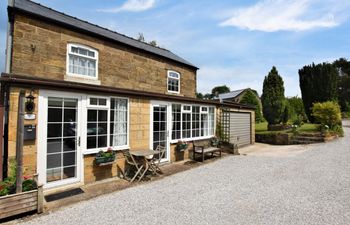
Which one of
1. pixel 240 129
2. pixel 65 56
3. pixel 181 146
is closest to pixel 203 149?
pixel 181 146

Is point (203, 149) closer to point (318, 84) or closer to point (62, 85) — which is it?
point (62, 85)

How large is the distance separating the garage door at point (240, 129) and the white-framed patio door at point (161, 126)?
5.68 m

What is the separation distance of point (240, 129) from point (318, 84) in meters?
14.2

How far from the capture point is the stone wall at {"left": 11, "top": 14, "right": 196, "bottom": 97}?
24.4 ft

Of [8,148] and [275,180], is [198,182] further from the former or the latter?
[8,148]

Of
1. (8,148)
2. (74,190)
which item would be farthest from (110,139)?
(8,148)

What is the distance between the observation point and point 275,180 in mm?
6348

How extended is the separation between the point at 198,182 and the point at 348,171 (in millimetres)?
5728

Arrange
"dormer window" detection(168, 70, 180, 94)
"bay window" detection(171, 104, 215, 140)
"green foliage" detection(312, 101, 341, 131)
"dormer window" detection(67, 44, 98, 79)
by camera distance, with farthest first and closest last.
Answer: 1. "green foliage" detection(312, 101, 341, 131)
2. "dormer window" detection(168, 70, 180, 94)
3. "bay window" detection(171, 104, 215, 140)
4. "dormer window" detection(67, 44, 98, 79)

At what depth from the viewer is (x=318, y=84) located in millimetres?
21406

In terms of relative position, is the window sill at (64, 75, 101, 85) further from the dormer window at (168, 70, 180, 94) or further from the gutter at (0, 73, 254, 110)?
the dormer window at (168, 70, 180, 94)

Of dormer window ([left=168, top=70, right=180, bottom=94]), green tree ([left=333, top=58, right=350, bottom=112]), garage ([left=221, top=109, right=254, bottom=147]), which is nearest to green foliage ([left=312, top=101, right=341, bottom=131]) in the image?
garage ([left=221, top=109, right=254, bottom=147])

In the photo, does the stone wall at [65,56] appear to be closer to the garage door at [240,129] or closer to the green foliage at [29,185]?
the garage door at [240,129]

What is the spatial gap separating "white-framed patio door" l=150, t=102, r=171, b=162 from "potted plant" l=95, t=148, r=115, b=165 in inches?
79.5
